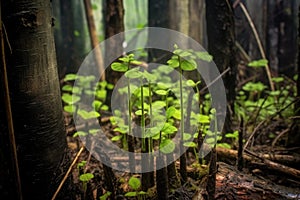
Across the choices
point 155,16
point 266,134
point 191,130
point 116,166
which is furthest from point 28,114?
point 155,16

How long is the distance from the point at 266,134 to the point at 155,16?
2.48 meters

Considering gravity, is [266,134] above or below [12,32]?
below

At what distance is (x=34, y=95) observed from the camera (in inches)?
53.9

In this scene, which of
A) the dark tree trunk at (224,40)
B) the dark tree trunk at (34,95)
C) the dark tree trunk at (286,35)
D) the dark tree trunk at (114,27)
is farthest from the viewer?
the dark tree trunk at (286,35)

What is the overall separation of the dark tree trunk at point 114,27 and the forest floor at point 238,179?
1.10m

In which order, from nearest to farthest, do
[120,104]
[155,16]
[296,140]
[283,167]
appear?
1. [283,167]
2. [296,140]
3. [120,104]
4. [155,16]

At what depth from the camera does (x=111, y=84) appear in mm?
3025

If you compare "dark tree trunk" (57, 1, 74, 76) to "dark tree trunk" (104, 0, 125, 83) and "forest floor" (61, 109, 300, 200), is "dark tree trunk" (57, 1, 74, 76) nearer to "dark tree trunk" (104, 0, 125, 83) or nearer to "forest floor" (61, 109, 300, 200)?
"dark tree trunk" (104, 0, 125, 83)

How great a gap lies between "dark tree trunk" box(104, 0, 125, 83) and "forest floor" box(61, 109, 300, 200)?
1098 millimetres

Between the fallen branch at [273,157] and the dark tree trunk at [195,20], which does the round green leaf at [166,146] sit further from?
the dark tree trunk at [195,20]

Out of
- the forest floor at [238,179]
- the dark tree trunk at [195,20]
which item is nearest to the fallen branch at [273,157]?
the forest floor at [238,179]

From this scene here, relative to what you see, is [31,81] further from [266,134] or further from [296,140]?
[266,134]

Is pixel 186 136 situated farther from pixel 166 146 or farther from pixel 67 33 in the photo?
pixel 67 33

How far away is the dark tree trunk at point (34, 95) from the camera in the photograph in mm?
1301
